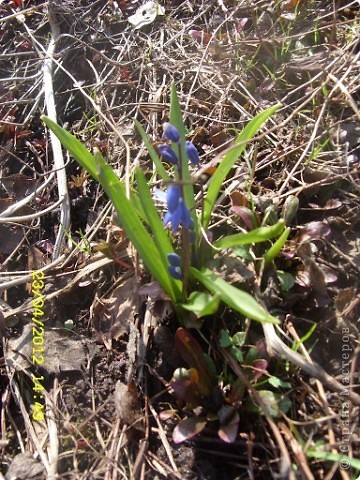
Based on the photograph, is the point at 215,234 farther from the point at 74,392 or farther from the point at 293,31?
the point at 293,31

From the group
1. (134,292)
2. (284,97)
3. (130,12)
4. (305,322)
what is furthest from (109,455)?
(130,12)

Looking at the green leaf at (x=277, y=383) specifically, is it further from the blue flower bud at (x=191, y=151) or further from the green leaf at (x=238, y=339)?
the blue flower bud at (x=191, y=151)

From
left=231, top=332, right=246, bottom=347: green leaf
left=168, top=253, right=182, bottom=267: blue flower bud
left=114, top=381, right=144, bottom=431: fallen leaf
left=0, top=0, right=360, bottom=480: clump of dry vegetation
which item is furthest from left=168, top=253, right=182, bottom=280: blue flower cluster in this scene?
left=114, top=381, right=144, bottom=431: fallen leaf

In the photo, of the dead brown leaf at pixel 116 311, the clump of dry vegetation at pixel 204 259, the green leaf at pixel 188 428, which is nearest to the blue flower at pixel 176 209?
the clump of dry vegetation at pixel 204 259

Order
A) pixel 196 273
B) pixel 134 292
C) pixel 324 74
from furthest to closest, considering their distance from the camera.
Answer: pixel 324 74, pixel 134 292, pixel 196 273

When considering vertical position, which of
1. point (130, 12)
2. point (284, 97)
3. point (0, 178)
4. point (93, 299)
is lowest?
point (93, 299)

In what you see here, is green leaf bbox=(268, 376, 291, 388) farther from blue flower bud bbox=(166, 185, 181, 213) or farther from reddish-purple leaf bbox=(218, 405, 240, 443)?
blue flower bud bbox=(166, 185, 181, 213)

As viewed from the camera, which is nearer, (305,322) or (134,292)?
(305,322)
